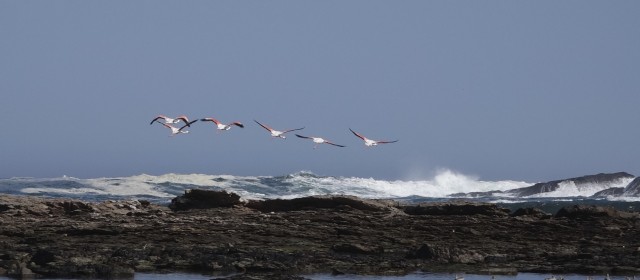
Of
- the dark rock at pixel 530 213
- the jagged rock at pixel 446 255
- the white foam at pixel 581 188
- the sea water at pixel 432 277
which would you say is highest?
the white foam at pixel 581 188

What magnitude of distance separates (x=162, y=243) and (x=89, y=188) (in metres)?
42.3

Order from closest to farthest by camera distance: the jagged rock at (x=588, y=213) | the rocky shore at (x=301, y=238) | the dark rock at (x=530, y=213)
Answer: the rocky shore at (x=301, y=238) < the jagged rock at (x=588, y=213) < the dark rock at (x=530, y=213)

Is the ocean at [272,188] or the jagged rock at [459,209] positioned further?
the ocean at [272,188]

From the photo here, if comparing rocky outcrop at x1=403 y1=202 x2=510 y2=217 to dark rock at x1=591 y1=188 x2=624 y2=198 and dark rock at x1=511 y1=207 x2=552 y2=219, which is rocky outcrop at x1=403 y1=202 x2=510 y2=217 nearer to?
dark rock at x1=511 y1=207 x2=552 y2=219

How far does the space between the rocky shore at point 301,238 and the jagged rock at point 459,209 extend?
0.04m

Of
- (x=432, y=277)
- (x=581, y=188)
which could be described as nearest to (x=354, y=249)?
(x=432, y=277)

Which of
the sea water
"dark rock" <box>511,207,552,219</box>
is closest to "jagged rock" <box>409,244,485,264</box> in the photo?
the sea water

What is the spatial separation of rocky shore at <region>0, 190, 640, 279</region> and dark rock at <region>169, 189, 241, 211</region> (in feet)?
0.09

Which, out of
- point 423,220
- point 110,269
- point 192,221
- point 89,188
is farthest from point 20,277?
point 89,188

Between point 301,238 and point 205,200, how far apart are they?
6887 millimetres

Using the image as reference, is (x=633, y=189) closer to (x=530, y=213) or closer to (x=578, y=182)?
(x=578, y=182)

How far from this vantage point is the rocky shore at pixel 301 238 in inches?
907

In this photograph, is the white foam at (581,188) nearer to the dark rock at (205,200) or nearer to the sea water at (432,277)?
the dark rock at (205,200)

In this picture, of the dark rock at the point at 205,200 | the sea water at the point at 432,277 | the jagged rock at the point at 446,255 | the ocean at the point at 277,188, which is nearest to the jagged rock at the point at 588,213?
the jagged rock at the point at 446,255
